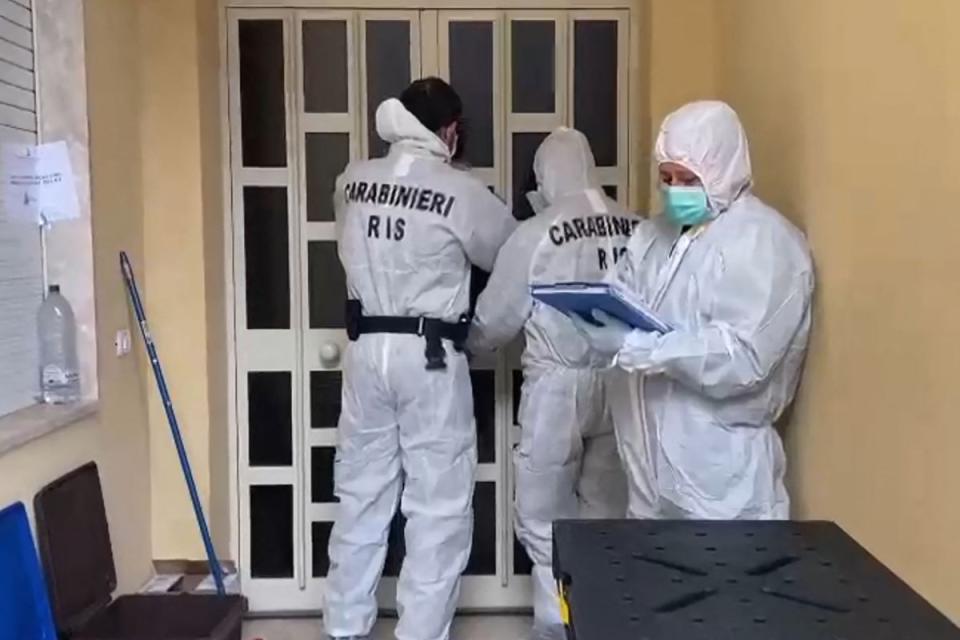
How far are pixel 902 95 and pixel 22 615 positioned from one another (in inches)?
76.8

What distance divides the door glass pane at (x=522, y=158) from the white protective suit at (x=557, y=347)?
1.03ft

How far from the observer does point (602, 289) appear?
1.92m

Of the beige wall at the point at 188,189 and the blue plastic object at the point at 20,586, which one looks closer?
the blue plastic object at the point at 20,586

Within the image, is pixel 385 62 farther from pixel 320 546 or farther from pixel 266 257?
pixel 320 546

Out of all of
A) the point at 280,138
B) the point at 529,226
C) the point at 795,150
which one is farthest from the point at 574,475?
the point at 280,138

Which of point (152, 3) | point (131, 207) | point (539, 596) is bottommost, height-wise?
point (539, 596)

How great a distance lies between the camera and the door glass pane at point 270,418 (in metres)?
3.42

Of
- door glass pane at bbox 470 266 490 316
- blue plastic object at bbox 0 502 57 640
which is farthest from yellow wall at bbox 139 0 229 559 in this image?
blue plastic object at bbox 0 502 57 640

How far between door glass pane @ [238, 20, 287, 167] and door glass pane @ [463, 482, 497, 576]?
124cm

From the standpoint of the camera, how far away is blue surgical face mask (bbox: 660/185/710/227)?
209 cm

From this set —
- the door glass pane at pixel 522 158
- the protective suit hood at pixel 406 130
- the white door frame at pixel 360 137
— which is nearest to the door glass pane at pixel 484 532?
the white door frame at pixel 360 137

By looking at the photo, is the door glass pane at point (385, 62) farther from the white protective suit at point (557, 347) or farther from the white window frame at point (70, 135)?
the white window frame at point (70, 135)

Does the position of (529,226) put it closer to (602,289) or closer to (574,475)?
(574,475)

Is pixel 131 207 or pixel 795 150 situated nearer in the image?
pixel 795 150
